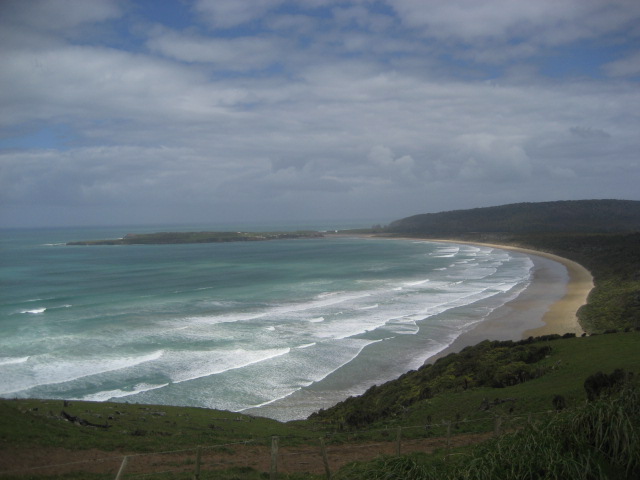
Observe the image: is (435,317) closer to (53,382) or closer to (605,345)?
(605,345)

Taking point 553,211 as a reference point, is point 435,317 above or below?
below

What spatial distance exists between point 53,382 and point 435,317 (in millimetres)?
26915

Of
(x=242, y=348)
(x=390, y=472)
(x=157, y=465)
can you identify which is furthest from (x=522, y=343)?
(x=390, y=472)

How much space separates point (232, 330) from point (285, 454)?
79.2ft

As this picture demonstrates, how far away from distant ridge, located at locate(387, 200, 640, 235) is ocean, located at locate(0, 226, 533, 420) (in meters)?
82.5

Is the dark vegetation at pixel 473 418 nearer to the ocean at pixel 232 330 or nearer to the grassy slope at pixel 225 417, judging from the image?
the grassy slope at pixel 225 417

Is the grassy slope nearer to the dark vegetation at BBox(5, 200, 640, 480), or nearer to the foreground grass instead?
the dark vegetation at BBox(5, 200, 640, 480)

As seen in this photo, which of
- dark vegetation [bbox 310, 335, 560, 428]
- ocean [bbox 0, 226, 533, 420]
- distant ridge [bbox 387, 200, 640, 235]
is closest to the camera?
dark vegetation [bbox 310, 335, 560, 428]

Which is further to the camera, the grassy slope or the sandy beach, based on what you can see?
the sandy beach

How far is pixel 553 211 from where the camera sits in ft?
559

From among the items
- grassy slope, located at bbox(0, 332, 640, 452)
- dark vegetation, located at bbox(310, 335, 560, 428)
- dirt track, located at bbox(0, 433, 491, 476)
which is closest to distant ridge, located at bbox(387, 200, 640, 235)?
dark vegetation, located at bbox(310, 335, 560, 428)

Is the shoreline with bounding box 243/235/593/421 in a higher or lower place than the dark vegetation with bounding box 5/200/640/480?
lower

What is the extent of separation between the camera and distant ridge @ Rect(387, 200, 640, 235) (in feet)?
476

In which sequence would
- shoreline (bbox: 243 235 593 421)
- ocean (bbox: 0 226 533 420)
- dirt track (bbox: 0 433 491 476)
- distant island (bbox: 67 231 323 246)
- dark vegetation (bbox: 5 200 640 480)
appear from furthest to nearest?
distant island (bbox: 67 231 323 246) → ocean (bbox: 0 226 533 420) → shoreline (bbox: 243 235 593 421) → dirt track (bbox: 0 433 491 476) → dark vegetation (bbox: 5 200 640 480)
